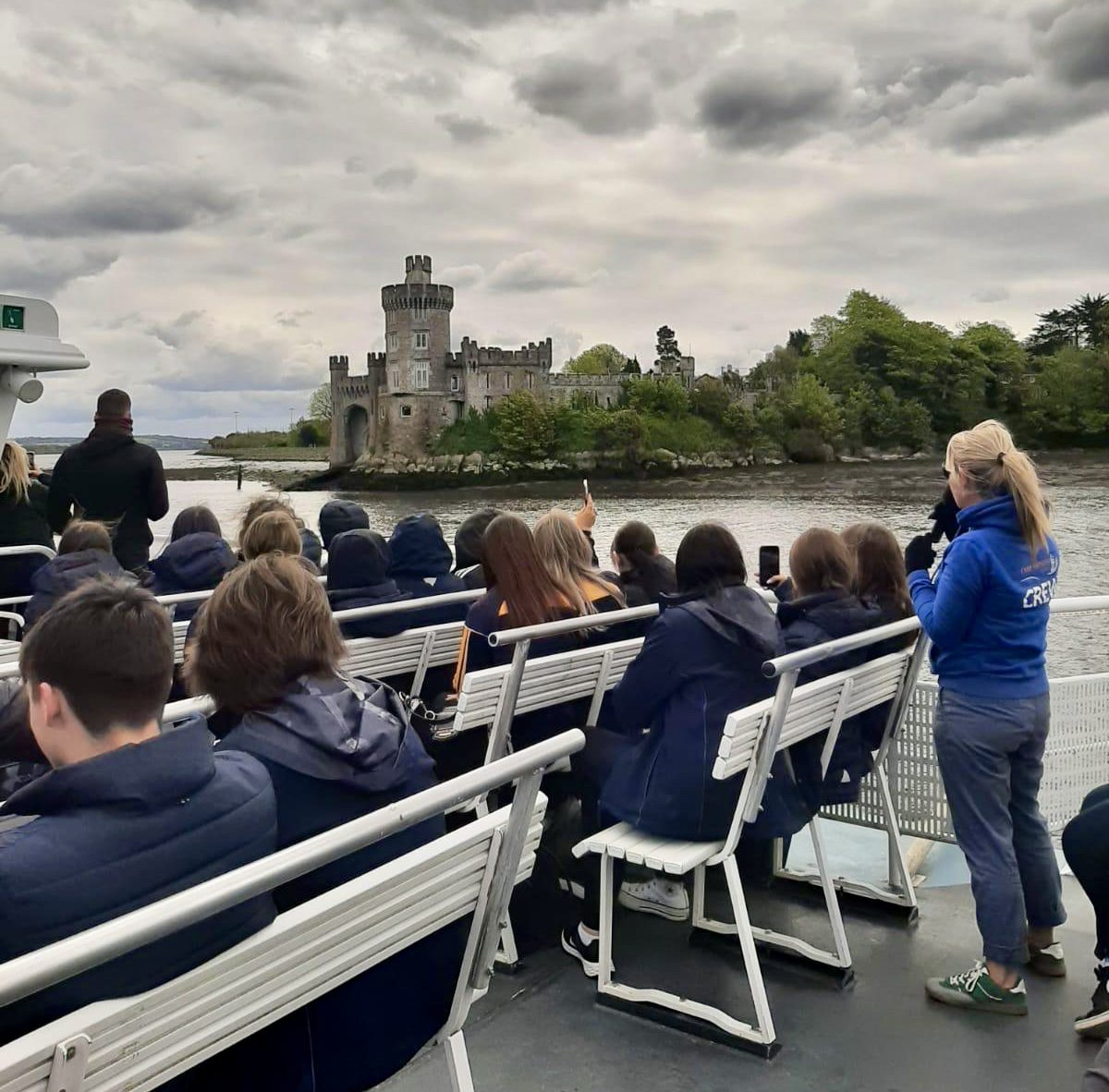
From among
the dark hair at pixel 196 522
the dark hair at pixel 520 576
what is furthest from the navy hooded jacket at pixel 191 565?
the dark hair at pixel 520 576

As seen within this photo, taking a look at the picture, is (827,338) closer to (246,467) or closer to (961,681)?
(246,467)

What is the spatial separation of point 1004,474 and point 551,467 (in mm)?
90502

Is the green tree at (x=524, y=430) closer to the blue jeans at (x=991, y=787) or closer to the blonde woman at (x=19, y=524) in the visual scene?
the blonde woman at (x=19, y=524)

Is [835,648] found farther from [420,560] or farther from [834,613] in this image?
[420,560]

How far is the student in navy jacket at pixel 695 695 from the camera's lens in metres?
3.30

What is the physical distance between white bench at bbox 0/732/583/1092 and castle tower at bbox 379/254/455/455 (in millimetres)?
100497

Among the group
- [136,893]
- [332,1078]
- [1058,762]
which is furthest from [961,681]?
[136,893]

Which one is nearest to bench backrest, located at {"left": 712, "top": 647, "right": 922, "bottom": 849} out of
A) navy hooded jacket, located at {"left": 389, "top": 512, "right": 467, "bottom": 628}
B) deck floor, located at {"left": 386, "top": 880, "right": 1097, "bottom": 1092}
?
deck floor, located at {"left": 386, "top": 880, "right": 1097, "bottom": 1092}

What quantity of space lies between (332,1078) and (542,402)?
99532 mm

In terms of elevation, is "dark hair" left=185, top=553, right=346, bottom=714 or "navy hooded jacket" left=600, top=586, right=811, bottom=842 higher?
"dark hair" left=185, top=553, right=346, bottom=714

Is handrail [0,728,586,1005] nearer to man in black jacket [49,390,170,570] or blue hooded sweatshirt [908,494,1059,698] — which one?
blue hooded sweatshirt [908,494,1059,698]

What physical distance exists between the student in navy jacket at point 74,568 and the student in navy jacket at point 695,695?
97.5 inches

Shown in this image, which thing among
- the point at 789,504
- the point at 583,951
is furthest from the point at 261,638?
the point at 789,504

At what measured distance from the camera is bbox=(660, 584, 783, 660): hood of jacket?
335cm
